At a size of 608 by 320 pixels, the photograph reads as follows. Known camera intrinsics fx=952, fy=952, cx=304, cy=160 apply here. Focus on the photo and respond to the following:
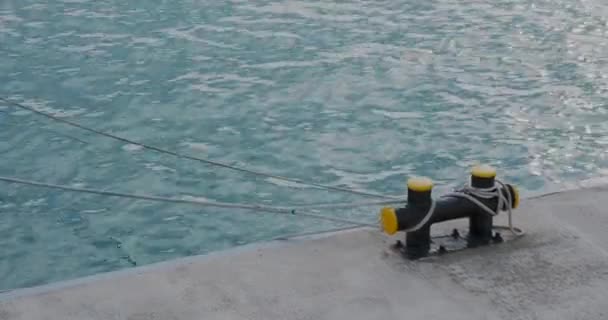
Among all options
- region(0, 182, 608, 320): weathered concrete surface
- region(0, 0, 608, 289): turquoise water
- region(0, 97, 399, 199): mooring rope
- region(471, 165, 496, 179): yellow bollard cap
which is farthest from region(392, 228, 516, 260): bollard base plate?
region(0, 97, 399, 199): mooring rope

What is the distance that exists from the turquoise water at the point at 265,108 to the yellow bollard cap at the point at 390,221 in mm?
970

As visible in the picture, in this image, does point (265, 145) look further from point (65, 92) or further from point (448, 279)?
point (448, 279)

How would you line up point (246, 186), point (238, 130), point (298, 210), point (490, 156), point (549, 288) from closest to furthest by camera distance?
point (549, 288)
point (298, 210)
point (246, 186)
point (490, 156)
point (238, 130)

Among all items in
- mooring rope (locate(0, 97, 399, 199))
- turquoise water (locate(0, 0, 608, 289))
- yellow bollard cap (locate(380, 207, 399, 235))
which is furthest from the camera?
mooring rope (locate(0, 97, 399, 199))

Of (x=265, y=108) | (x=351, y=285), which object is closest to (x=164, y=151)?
(x=265, y=108)

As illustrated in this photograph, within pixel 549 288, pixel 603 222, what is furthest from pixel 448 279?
pixel 603 222

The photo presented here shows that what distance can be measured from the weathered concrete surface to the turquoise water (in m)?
0.80

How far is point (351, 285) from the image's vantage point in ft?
11.6

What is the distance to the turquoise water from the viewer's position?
486cm

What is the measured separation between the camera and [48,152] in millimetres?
5828

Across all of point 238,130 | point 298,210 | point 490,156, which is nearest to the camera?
point 298,210

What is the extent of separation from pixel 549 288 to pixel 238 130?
305 cm

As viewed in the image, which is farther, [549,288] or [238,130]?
[238,130]

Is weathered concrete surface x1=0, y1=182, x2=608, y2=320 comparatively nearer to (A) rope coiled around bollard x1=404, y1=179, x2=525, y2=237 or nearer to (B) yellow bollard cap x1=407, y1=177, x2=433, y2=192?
(A) rope coiled around bollard x1=404, y1=179, x2=525, y2=237
